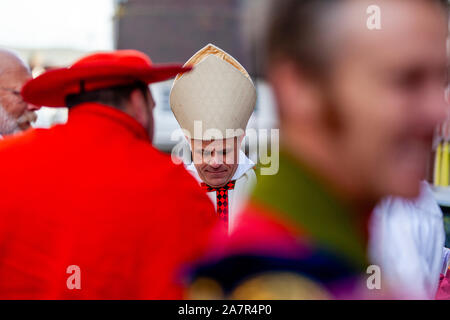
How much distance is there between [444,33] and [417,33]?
0.06 meters

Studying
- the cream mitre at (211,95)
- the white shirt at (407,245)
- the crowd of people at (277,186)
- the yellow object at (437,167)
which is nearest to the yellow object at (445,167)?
the yellow object at (437,167)

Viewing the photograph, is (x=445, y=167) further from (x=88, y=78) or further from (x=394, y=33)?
(x=394, y=33)

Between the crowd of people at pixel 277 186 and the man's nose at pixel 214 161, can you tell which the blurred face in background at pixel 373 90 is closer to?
the crowd of people at pixel 277 186

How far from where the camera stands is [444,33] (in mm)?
669

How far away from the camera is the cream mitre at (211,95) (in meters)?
2.37

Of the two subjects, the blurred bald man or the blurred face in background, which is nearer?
the blurred face in background

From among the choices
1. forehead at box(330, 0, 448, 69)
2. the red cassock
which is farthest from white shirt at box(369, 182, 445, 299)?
the red cassock

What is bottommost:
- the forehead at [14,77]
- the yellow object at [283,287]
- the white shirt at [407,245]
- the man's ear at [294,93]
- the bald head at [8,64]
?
the yellow object at [283,287]

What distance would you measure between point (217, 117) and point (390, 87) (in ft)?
5.96

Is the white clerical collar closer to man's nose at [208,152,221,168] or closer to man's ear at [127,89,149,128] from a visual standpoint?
man's nose at [208,152,221,168]

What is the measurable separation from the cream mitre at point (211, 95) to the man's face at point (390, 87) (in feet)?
5.75

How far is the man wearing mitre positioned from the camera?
238cm

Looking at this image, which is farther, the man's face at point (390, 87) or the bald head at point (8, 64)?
the bald head at point (8, 64)

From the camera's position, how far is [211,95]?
239 centimetres
